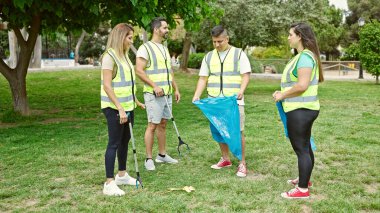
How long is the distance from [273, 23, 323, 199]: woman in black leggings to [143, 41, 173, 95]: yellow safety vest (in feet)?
6.00

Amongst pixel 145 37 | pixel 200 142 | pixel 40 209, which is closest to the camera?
pixel 40 209

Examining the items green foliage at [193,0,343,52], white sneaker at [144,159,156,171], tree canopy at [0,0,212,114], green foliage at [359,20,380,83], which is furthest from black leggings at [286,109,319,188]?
green foliage at [359,20,380,83]

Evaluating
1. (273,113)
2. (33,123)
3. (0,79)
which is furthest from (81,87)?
(273,113)

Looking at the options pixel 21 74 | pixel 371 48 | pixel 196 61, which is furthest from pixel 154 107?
pixel 196 61

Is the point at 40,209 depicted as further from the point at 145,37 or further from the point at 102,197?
the point at 145,37

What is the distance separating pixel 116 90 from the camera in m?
4.83

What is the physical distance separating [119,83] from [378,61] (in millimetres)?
19562

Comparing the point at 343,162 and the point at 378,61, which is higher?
the point at 378,61

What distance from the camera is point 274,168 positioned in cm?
595

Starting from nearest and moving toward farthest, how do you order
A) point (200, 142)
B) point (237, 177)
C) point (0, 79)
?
1. point (237, 177)
2. point (200, 142)
3. point (0, 79)

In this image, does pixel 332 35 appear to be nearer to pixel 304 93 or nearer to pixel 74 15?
pixel 74 15

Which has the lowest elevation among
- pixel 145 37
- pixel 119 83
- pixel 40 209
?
pixel 40 209

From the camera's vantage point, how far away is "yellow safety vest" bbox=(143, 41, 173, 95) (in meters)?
5.83

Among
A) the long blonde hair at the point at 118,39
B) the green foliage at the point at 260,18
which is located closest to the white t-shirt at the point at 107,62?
the long blonde hair at the point at 118,39
